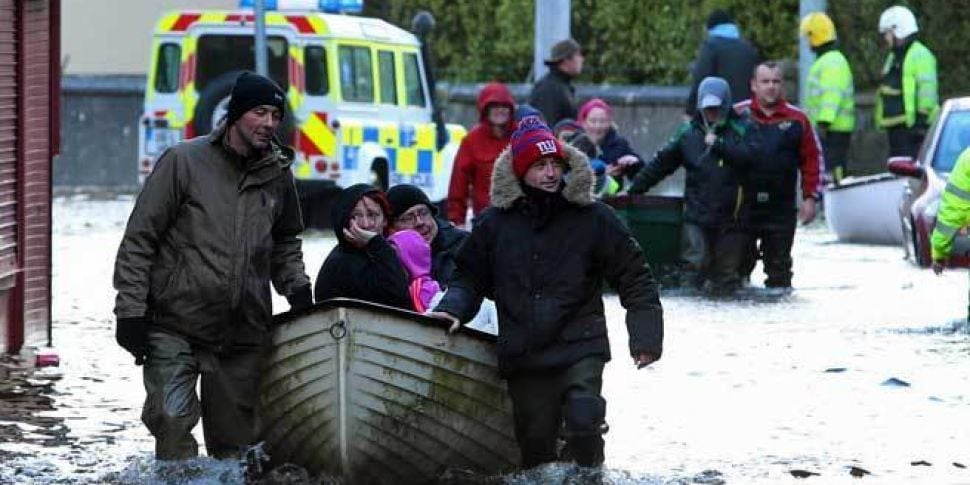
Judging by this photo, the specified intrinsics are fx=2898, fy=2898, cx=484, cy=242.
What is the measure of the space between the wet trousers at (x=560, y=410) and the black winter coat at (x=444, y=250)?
1.36 metres

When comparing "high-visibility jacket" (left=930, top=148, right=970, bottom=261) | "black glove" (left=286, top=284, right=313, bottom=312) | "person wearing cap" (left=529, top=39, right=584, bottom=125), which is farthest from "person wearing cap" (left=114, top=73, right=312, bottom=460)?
"person wearing cap" (left=529, top=39, right=584, bottom=125)

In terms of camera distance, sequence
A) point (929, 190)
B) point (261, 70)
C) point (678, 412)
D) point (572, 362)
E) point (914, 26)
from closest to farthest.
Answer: point (572, 362)
point (678, 412)
point (929, 190)
point (261, 70)
point (914, 26)

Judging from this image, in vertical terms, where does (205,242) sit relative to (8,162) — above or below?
above

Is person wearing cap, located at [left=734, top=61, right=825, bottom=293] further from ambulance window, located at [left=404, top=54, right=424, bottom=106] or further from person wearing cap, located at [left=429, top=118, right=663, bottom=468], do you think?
person wearing cap, located at [left=429, top=118, right=663, bottom=468]

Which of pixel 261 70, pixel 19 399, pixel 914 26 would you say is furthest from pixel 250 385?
pixel 914 26

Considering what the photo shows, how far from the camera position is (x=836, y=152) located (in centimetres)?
2833

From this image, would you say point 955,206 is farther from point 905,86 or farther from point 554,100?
point 905,86

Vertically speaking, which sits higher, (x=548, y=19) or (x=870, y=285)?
(x=548, y=19)

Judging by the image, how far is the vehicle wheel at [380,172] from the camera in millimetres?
26594

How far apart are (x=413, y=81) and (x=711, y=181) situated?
8.80m

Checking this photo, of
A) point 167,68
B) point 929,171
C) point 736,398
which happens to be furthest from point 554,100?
point 736,398

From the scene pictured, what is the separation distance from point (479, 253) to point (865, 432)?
252 cm

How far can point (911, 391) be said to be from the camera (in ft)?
43.7

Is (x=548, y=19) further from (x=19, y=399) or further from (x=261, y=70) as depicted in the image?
(x=19, y=399)
